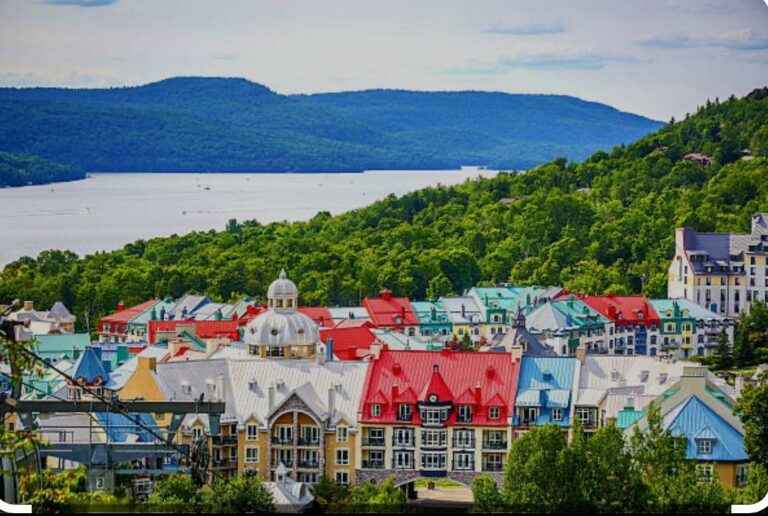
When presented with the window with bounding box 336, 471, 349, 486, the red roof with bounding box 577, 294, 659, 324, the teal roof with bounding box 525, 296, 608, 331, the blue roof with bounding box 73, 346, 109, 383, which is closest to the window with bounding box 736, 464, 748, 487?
the window with bounding box 336, 471, 349, 486

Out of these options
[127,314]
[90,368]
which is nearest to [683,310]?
[127,314]

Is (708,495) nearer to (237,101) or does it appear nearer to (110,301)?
(110,301)

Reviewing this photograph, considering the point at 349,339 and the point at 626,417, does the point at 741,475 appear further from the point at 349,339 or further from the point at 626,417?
the point at 349,339

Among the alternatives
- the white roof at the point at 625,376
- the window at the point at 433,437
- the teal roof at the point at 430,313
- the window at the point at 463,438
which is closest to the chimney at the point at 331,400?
the window at the point at 433,437

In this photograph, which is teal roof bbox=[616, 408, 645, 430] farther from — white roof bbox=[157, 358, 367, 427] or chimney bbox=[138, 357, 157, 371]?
chimney bbox=[138, 357, 157, 371]

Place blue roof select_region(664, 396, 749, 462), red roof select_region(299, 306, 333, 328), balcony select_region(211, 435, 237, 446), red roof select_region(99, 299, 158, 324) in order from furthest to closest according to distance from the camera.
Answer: red roof select_region(99, 299, 158, 324)
red roof select_region(299, 306, 333, 328)
balcony select_region(211, 435, 237, 446)
blue roof select_region(664, 396, 749, 462)

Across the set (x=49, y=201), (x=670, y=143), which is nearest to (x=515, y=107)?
(x=670, y=143)

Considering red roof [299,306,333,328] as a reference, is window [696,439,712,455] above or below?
below
